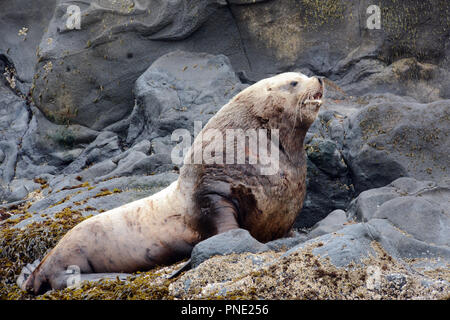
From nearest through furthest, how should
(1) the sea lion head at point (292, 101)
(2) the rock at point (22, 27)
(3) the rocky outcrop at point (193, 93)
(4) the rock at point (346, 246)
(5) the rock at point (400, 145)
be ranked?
1. (4) the rock at point (346, 246)
2. (1) the sea lion head at point (292, 101)
3. (5) the rock at point (400, 145)
4. (3) the rocky outcrop at point (193, 93)
5. (2) the rock at point (22, 27)

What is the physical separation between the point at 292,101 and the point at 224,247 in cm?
168

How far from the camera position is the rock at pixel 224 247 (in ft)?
13.7

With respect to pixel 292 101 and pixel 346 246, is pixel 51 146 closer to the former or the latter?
pixel 292 101

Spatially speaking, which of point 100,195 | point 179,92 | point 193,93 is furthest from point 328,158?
point 179,92

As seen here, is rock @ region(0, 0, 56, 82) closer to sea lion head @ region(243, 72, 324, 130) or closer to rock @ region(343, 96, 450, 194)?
rock @ region(343, 96, 450, 194)

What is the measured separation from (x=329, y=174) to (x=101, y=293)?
12.7ft

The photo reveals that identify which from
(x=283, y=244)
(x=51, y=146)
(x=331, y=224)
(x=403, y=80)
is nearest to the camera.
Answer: (x=283, y=244)

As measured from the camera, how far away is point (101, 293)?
3.93 metres

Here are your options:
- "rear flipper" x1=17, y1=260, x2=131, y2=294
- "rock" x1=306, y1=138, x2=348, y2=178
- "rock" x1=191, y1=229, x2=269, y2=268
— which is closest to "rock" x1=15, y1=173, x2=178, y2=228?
"rear flipper" x1=17, y1=260, x2=131, y2=294

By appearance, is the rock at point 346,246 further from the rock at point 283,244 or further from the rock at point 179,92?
the rock at point 179,92

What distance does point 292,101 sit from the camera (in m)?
5.23

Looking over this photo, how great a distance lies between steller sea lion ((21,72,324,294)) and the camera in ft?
16.0

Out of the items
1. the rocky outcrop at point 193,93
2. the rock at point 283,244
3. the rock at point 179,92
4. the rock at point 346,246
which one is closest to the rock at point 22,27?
the rocky outcrop at point 193,93

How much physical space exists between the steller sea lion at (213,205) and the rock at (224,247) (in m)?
0.44
